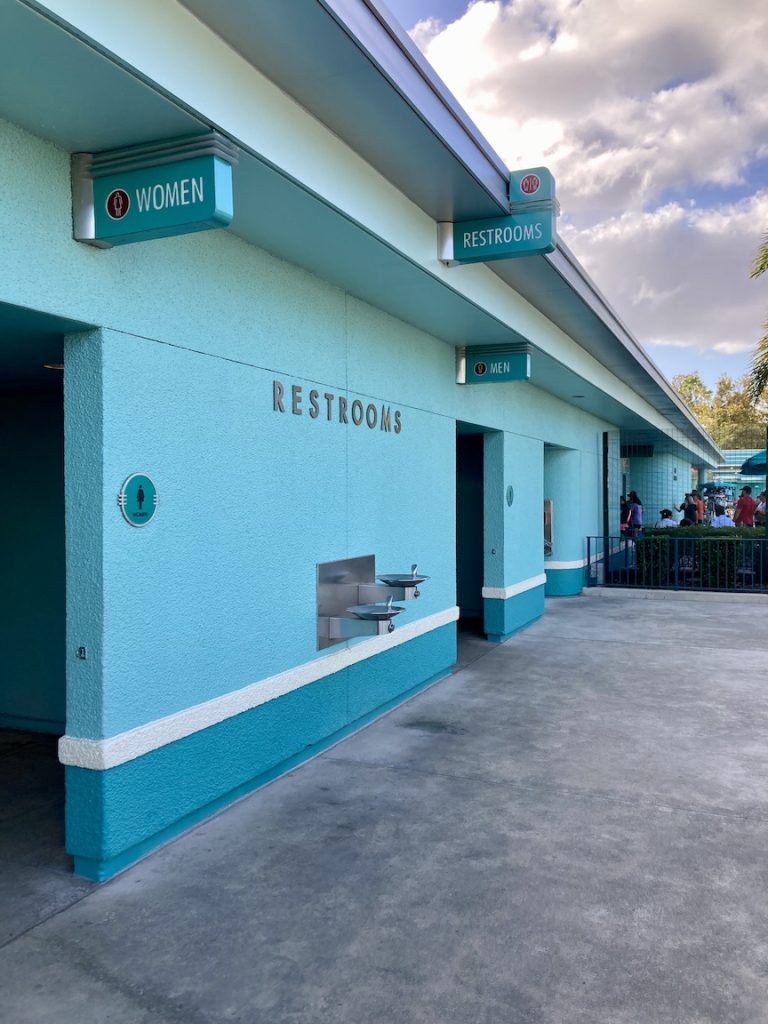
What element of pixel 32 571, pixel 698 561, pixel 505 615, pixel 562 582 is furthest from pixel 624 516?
pixel 32 571

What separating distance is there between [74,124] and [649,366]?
428 inches

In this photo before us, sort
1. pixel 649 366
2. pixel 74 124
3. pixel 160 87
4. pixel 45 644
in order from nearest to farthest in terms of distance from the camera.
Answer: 1. pixel 160 87
2. pixel 74 124
3. pixel 45 644
4. pixel 649 366

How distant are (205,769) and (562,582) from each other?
35.2 ft

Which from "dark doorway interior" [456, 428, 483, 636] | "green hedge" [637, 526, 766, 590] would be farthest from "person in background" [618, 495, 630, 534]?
"dark doorway interior" [456, 428, 483, 636]

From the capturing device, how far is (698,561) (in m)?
15.2

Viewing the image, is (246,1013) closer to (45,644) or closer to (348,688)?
(348,688)

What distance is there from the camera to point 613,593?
1462 cm

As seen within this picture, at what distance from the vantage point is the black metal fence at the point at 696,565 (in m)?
14.5

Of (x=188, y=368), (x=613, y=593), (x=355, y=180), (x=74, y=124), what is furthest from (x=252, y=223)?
(x=613, y=593)

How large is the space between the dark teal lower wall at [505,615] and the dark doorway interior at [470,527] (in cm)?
82

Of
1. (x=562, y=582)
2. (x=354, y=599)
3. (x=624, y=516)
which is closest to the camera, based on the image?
(x=354, y=599)

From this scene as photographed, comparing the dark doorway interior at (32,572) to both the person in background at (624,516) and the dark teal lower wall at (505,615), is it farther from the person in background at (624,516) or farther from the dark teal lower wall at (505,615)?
the person in background at (624,516)

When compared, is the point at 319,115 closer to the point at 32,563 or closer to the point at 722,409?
the point at 32,563

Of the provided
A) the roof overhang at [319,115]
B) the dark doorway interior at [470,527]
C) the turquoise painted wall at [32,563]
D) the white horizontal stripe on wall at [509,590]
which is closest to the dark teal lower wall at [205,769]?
the turquoise painted wall at [32,563]
